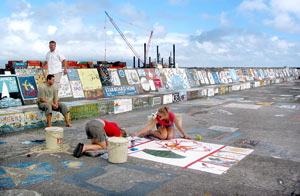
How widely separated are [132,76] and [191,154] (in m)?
10.1

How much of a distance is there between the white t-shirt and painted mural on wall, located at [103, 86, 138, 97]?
4.20 m

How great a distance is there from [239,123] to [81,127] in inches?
206

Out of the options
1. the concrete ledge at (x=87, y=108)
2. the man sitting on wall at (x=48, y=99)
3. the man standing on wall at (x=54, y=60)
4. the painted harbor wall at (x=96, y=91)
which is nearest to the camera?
the concrete ledge at (x=87, y=108)

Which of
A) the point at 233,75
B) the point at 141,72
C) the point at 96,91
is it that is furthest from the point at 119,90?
the point at 233,75

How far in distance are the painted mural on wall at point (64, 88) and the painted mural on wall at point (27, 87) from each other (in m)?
1.12

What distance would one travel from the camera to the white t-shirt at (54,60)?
9070 millimetres

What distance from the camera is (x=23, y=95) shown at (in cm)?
980

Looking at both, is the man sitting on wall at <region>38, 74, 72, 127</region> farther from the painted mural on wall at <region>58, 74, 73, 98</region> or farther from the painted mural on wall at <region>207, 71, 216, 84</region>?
the painted mural on wall at <region>207, 71, 216, 84</region>

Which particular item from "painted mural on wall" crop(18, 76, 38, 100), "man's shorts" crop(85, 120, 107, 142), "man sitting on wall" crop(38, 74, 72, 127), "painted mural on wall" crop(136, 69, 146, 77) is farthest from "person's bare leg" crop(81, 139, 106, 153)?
"painted mural on wall" crop(136, 69, 146, 77)

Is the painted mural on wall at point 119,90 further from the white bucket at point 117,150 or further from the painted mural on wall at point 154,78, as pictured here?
the white bucket at point 117,150

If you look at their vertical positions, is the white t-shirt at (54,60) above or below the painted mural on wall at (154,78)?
above

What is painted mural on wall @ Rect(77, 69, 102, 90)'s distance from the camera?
12.4 m

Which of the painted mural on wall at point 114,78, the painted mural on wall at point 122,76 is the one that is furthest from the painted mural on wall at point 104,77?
the painted mural on wall at point 122,76

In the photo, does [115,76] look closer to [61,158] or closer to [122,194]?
[61,158]
